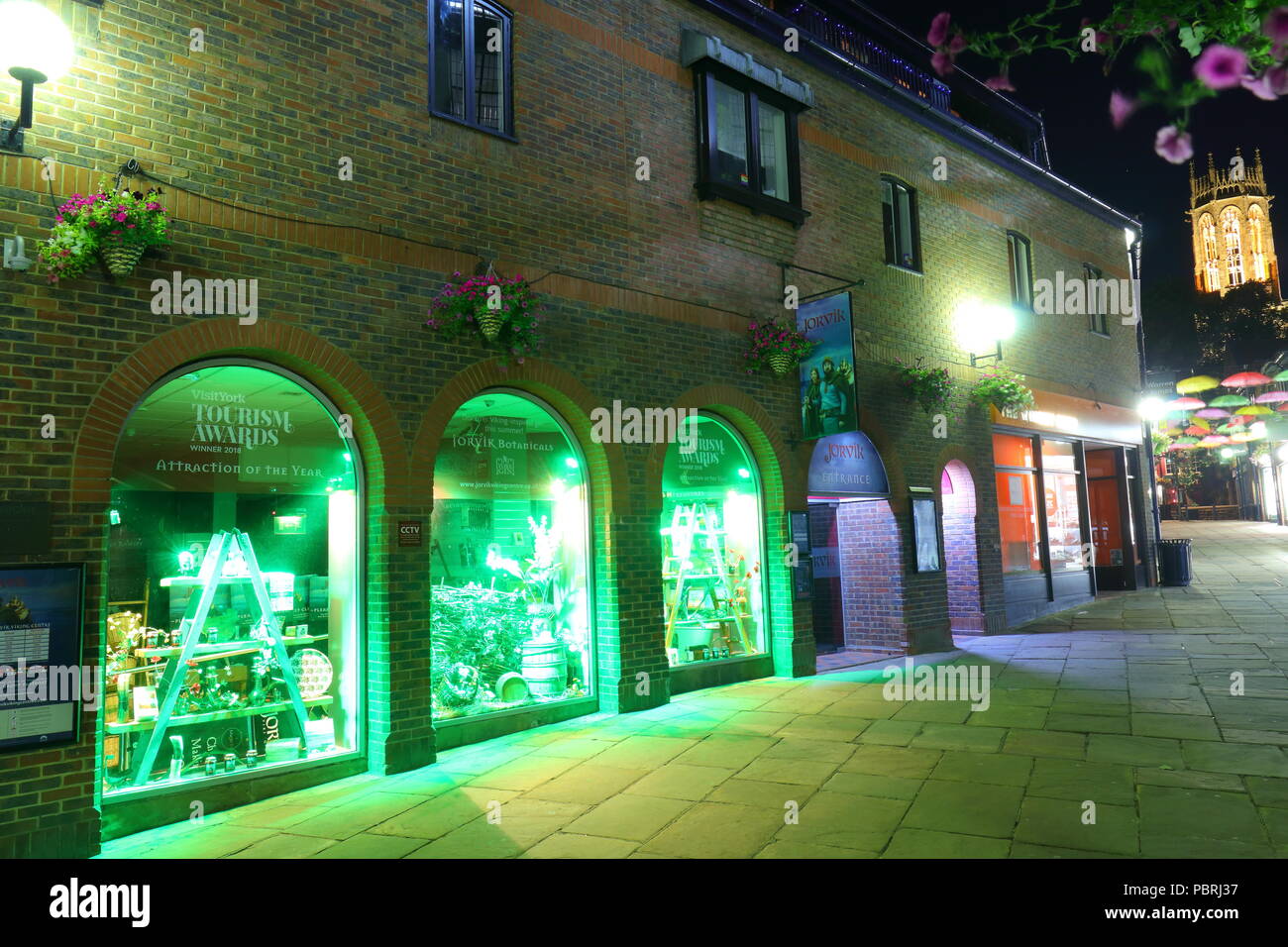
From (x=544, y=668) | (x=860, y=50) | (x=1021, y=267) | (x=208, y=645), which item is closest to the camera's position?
(x=208, y=645)

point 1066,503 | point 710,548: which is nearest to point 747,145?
point 710,548

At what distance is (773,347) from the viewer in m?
10.2

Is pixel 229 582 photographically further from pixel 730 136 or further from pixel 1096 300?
pixel 1096 300

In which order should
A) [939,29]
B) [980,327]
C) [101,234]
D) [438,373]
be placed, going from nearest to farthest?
[939,29]
[101,234]
[438,373]
[980,327]

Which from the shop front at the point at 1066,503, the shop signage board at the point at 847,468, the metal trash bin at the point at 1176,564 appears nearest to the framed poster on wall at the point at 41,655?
the shop signage board at the point at 847,468

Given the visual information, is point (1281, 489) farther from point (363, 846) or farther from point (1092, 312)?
point (363, 846)

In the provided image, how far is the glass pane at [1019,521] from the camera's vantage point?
1476 cm

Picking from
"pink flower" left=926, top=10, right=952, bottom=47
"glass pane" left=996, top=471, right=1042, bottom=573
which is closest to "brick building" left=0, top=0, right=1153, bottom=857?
"glass pane" left=996, top=471, right=1042, bottom=573

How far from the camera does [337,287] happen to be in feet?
22.4

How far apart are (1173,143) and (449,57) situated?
6.86m

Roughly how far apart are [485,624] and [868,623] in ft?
21.6

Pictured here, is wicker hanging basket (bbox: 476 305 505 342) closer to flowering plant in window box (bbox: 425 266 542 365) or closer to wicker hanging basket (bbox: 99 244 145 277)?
flowering plant in window box (bbox: 425 266 542 365)

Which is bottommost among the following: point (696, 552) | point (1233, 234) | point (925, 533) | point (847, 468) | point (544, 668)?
point (544, 668)

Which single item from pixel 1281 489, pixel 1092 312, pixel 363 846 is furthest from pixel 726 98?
pixel 1281 489
